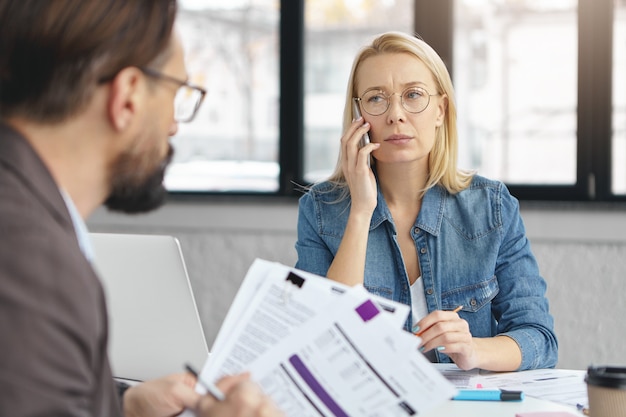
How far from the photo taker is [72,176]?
37.5 inches

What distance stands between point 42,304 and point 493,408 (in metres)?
0.88

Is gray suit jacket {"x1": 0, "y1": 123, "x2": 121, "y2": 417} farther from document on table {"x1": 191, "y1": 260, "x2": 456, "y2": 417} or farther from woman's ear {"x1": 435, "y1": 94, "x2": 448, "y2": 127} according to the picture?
woman's ear {"x1": 435, "y1": 94, "x2": 448, "y2": 127}

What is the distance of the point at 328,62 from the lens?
384cm

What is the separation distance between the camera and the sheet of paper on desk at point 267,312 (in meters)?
1.04

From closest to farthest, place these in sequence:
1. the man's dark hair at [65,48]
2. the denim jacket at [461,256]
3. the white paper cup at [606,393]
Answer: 1. the man's dark hair at [65,48]
2. the white paper cup at [606,393]
3. the denim jacket at [461,256]

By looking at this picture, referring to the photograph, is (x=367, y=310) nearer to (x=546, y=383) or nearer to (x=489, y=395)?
(x=489, y=395)

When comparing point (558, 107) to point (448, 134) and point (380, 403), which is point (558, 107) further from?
point (380, 403)

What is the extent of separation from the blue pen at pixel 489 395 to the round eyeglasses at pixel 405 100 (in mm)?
800

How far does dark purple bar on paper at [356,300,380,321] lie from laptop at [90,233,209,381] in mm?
527

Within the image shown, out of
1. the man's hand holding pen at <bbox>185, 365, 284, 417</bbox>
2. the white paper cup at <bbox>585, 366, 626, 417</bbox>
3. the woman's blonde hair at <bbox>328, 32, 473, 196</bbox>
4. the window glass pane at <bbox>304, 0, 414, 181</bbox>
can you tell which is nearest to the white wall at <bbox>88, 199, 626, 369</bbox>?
the window glass pane at <bbox>304, 0, 414, 181</bbox>

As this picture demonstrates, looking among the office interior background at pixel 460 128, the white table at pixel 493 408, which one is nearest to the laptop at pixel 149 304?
the white table at pixel 493 408

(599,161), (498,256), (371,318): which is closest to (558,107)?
(599,161)

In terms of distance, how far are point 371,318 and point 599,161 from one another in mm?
2748

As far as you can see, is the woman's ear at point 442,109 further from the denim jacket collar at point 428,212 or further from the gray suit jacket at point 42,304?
the gray suit jacket at point 42,304
